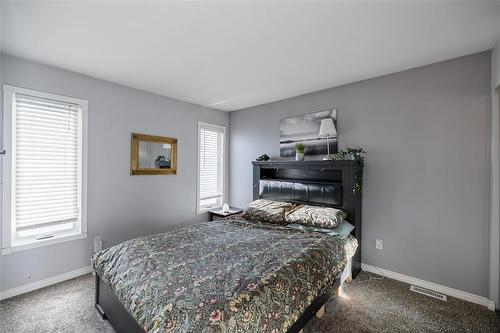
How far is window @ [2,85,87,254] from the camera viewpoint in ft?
7.66

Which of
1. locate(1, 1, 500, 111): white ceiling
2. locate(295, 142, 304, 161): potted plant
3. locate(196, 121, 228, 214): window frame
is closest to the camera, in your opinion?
locate(1, 1, 500, 111): white ceiling

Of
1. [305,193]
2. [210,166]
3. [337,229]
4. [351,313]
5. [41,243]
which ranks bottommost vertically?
[351,313]

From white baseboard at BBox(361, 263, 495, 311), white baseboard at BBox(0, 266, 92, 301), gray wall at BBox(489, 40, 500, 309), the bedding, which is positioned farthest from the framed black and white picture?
white baseboard at BBox(0, 266, 92, 301)

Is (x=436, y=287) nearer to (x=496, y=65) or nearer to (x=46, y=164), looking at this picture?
(x=496, y=65)

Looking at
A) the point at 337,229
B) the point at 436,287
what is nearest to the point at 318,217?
the point at 337,229

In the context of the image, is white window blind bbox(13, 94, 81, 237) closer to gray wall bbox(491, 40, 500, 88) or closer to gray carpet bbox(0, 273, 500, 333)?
gray carpet bbox(0, 273, 500, 333)

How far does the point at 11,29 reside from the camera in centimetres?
190

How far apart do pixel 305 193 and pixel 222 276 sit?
6.45ft

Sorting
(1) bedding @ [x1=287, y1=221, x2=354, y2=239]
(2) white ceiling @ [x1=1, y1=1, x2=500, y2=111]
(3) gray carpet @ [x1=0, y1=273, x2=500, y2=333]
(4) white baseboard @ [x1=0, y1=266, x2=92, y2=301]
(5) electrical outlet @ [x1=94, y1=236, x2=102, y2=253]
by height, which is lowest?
(3) gray carpet @ [x1=0, y1=273, x2=500, y2=333]

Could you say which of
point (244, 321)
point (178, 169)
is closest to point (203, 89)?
point (178, 169)

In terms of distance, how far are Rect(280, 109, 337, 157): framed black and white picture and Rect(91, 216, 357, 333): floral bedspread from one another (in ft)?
4.44

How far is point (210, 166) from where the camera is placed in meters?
4.34

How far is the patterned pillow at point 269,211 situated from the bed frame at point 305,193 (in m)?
0.31

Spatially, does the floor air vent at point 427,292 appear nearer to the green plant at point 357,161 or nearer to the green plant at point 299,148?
the green plant at point 357,161
